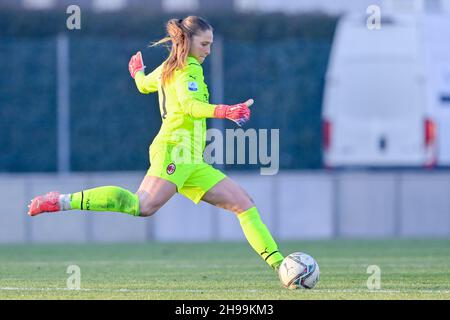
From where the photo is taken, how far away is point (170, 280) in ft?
33.4

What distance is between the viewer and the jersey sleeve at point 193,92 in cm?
914

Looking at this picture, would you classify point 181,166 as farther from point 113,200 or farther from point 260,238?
point 260,238

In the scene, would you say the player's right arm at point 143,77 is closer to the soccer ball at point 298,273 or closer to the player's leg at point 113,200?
the player's leg at point 113,200

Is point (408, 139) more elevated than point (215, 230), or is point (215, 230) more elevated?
point (408, 139)

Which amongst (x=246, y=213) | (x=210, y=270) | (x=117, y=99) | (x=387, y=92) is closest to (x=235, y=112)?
(x=246, y=213)

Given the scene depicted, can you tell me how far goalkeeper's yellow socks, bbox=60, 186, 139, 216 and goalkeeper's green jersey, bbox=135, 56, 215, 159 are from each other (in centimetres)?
45

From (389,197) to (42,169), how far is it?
4.99 m

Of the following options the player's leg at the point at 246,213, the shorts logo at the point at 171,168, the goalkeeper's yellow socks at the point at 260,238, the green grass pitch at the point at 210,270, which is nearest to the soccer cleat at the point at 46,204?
the green grass pitch at the point at 210,270

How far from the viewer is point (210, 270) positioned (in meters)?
11.5
